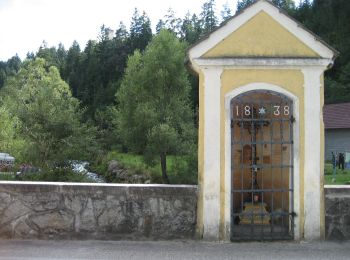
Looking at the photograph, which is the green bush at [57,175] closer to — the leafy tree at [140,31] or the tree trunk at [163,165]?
the tree trunk at [163,165]

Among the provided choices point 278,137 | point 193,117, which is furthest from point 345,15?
point 278,137

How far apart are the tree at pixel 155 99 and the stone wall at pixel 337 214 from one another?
88.7 ft

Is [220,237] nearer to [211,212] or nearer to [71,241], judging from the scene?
[211,212]

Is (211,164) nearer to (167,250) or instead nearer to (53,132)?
(167,250)

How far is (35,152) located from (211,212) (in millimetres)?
15641

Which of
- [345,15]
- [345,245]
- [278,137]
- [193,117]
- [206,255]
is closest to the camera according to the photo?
[206,255]

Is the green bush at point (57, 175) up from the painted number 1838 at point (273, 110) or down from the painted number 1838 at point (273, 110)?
down

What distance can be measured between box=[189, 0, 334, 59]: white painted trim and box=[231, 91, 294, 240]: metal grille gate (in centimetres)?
95

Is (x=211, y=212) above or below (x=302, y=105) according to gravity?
below

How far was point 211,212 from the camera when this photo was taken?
25.1 ft

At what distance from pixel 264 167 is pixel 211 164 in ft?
3.35

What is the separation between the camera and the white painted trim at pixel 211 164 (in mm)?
7633

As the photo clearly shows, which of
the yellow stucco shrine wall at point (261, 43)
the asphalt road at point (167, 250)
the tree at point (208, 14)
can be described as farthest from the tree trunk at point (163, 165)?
the tree at point (208, 14)

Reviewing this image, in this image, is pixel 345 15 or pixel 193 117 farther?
pixel 345 15
